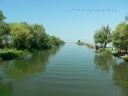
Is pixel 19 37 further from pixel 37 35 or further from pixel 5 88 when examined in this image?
pixel 5 88

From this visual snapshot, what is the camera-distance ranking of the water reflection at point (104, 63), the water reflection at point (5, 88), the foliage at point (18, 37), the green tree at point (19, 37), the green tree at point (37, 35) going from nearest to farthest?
the water reflection at point (5, 88) < the water reflection at point (104, 63) < the foliage at point (18, 37) < the green tree at point (19, 37) < the green tree at point (37, 35)

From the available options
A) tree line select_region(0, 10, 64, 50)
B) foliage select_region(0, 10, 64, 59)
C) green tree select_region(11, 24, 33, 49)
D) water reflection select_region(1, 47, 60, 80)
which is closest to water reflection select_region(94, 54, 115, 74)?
water reflection select_region(1, 47, 60, 80)

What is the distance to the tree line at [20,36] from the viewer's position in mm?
51931

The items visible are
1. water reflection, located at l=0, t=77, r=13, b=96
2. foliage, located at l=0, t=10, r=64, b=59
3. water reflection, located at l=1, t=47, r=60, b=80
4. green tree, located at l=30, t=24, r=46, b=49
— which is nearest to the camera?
water reflection, located at l=0, t=77, r=13, b=96

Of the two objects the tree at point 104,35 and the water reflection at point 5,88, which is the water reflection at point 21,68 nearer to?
the water reflection at point 5,88

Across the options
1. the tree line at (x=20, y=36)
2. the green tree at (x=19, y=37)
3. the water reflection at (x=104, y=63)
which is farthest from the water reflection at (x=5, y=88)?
the green tree at (x=19, y=37)

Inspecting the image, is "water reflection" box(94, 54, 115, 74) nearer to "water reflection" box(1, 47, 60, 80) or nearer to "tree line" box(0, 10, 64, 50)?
"water reflection" box(1, 47, 60, 80)

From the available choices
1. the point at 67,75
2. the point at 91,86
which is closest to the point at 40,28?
the point at 67,75

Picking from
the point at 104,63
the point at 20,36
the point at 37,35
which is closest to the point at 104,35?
the point at 37,35

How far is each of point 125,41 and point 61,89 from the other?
28545mm

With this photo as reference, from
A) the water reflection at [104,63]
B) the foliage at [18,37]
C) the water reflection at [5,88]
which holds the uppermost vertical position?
the foliage at [18,37]

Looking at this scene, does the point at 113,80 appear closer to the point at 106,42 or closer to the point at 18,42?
the point at 18,42

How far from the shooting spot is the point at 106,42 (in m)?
99.3

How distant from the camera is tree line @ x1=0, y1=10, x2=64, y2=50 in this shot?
51931 mm
